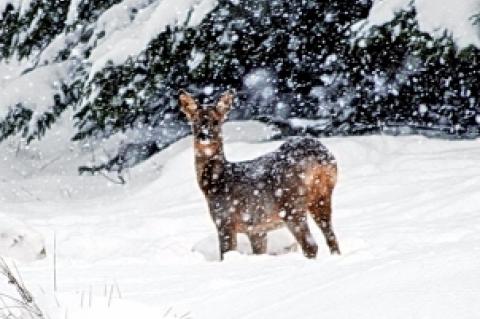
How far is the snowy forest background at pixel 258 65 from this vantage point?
8.45 m

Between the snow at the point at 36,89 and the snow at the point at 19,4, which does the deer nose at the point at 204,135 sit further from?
the snow at the point at 19,4

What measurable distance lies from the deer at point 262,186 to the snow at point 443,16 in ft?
7.86

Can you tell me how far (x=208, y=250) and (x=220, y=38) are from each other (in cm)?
314

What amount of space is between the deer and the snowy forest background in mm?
2570

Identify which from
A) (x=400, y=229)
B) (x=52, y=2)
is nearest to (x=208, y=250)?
(x=400, y=229)

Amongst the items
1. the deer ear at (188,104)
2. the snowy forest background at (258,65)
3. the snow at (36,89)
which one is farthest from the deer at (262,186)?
the snow at (36,89)

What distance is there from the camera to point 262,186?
19.6 ft

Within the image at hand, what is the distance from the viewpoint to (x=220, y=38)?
29.6 ft

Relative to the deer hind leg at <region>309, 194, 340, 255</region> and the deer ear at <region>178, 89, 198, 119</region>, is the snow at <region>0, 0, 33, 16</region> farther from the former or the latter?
the deer hind leg at <region>309, 194, 340, 255</region>

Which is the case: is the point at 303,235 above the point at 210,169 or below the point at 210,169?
below

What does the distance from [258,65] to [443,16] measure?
2197 millimetres

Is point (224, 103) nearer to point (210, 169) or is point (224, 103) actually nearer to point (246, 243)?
point (210, 169)

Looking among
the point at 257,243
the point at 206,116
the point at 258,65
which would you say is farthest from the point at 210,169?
the point at 258,65

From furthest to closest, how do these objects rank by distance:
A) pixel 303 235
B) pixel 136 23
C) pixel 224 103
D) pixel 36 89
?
1. pixel 36 89
2. pixel 136 23
3. pixel 224 103
4. pixel 303 235
